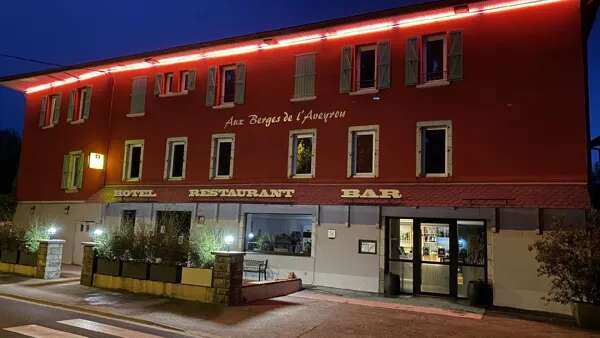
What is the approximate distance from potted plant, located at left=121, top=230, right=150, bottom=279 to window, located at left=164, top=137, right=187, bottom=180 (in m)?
5.90

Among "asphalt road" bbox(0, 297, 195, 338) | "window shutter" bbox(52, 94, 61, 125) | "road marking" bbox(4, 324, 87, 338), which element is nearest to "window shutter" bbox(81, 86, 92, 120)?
"window shutter" bbox(52, 94, 61, 125)

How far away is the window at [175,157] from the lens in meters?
19.7

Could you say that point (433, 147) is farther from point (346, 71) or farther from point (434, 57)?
point (346, 71)

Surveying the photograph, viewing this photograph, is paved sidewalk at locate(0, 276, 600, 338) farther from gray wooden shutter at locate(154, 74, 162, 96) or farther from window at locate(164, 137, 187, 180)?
gray wooden shutter at locate(154, 74, 162, 96)

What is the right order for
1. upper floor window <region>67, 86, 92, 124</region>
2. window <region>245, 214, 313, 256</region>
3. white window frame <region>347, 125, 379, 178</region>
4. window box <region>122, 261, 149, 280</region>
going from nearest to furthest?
window box <region>122, 261, 149, 280</region> < white window frame <region>347, 125, 379, 178</region> < window <region>245, 214, 313, 256</region> < upper floor window <region>67, 86, 92, 124</region>

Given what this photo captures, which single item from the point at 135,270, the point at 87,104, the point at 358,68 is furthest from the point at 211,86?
the point at 135,270

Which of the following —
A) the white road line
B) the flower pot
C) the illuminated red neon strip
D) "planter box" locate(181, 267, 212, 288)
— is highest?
the illuminated red neon strip

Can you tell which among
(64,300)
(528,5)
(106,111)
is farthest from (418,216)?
(106,111)

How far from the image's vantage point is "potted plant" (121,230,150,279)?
1340cm

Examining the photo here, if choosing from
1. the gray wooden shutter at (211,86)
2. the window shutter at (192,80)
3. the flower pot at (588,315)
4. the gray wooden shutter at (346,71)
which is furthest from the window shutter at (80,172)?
the flower pot at (588,315)

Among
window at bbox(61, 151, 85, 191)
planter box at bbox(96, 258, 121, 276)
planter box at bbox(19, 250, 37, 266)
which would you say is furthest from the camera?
window at bbox(61, 151, 85, 191)

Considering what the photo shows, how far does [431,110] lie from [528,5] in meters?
4.08

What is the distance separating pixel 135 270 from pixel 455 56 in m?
11.6

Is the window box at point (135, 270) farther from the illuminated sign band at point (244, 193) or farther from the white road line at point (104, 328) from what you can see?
the illuminated sign band at point (244, 193)
